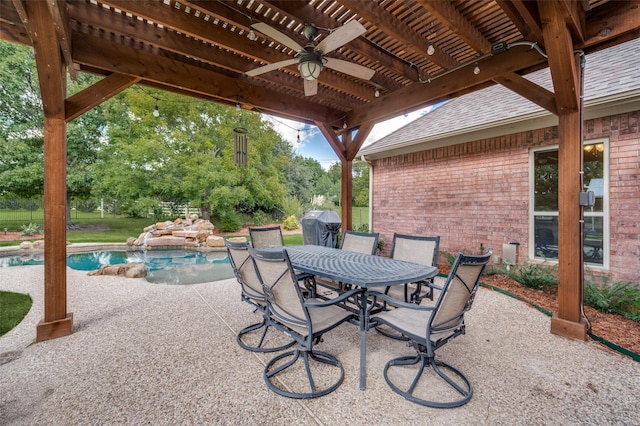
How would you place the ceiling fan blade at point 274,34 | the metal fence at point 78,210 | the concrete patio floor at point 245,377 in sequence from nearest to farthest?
the concrete patio floor at point 245,377 → the ceiling fan blade at point 274,34 → the metal fence at point 78,210

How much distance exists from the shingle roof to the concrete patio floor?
11.2 feet

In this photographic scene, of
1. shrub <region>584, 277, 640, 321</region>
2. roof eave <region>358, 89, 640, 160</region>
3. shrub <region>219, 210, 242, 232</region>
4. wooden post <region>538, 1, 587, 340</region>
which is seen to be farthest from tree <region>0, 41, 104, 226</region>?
shrub <region>584, 277, 640, 321</region>

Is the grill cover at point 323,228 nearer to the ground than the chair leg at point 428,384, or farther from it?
farther from it

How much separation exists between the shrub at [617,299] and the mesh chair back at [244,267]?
4362 mm

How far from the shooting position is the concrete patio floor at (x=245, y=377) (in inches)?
73.4

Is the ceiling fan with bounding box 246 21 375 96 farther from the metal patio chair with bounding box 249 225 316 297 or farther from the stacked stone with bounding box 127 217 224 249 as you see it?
the stacked stone with bounding box 127 217 224 249

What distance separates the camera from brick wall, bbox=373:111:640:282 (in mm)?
4031

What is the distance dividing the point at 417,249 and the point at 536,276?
2.61 meters

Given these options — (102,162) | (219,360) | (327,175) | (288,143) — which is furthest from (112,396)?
(327,175)

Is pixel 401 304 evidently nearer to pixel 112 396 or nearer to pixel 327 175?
pixel 112 396

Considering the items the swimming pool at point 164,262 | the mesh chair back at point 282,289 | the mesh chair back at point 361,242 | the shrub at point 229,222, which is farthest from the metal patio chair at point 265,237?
the shrub at point 229,222

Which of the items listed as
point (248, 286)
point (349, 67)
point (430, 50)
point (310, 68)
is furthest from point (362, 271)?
point (430, 50)

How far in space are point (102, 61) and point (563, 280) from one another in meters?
5.94

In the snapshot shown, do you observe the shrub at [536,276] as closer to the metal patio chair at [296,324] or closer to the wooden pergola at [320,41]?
the wooden pergola at [320,41]
